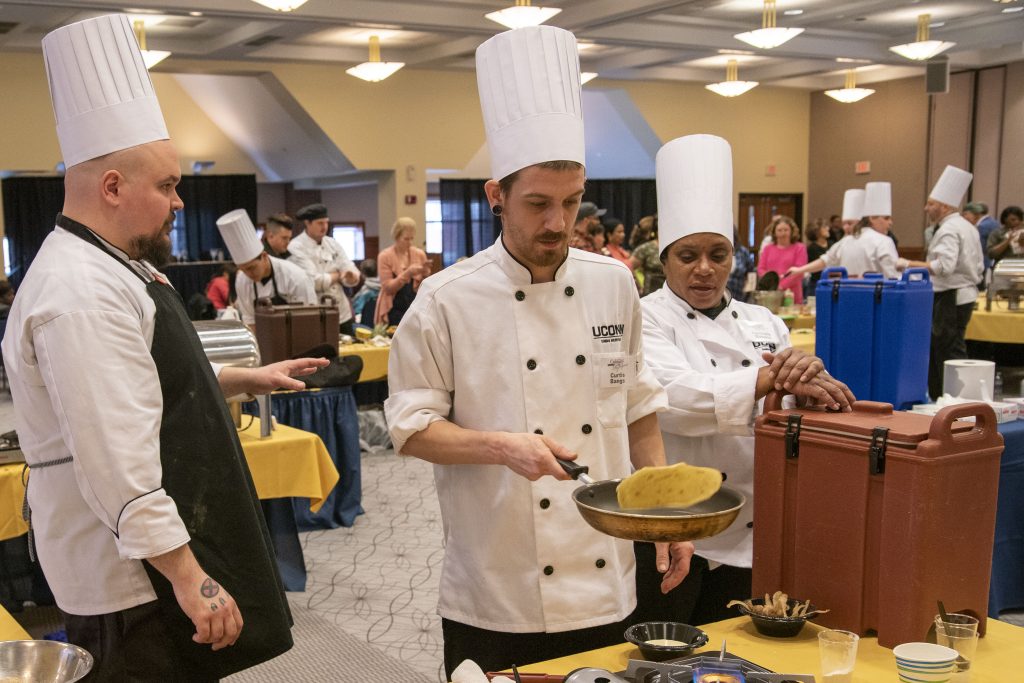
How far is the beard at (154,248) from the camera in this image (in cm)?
153

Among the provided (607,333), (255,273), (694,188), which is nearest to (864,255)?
(255,273)

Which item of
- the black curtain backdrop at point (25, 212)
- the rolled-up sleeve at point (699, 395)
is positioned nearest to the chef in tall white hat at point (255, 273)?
the rolled-up sleeve at point (699, 395)

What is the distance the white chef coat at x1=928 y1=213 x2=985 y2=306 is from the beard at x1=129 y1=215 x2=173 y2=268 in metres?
6.14

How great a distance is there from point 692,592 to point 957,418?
757 millimetres

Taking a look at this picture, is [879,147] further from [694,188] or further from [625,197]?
[694,188]

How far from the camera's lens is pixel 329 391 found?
4504 millimetres

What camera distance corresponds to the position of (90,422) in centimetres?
137

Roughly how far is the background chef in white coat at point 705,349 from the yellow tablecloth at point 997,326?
194 inches

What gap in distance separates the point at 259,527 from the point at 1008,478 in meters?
2.34

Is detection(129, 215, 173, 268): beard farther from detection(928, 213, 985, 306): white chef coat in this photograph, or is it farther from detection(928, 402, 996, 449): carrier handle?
detection(928, 213, 985, 306): white chef coat

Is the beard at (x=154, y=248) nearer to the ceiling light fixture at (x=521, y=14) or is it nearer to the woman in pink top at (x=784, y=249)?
the ceiling light fixture at (x=521, y=14)

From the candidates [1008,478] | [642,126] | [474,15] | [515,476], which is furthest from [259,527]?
[642,126]

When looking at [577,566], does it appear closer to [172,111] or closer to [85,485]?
[85,485]

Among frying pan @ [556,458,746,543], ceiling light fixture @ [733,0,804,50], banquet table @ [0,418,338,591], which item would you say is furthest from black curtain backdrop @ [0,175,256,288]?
frying pan @ [556,458,746,543]
